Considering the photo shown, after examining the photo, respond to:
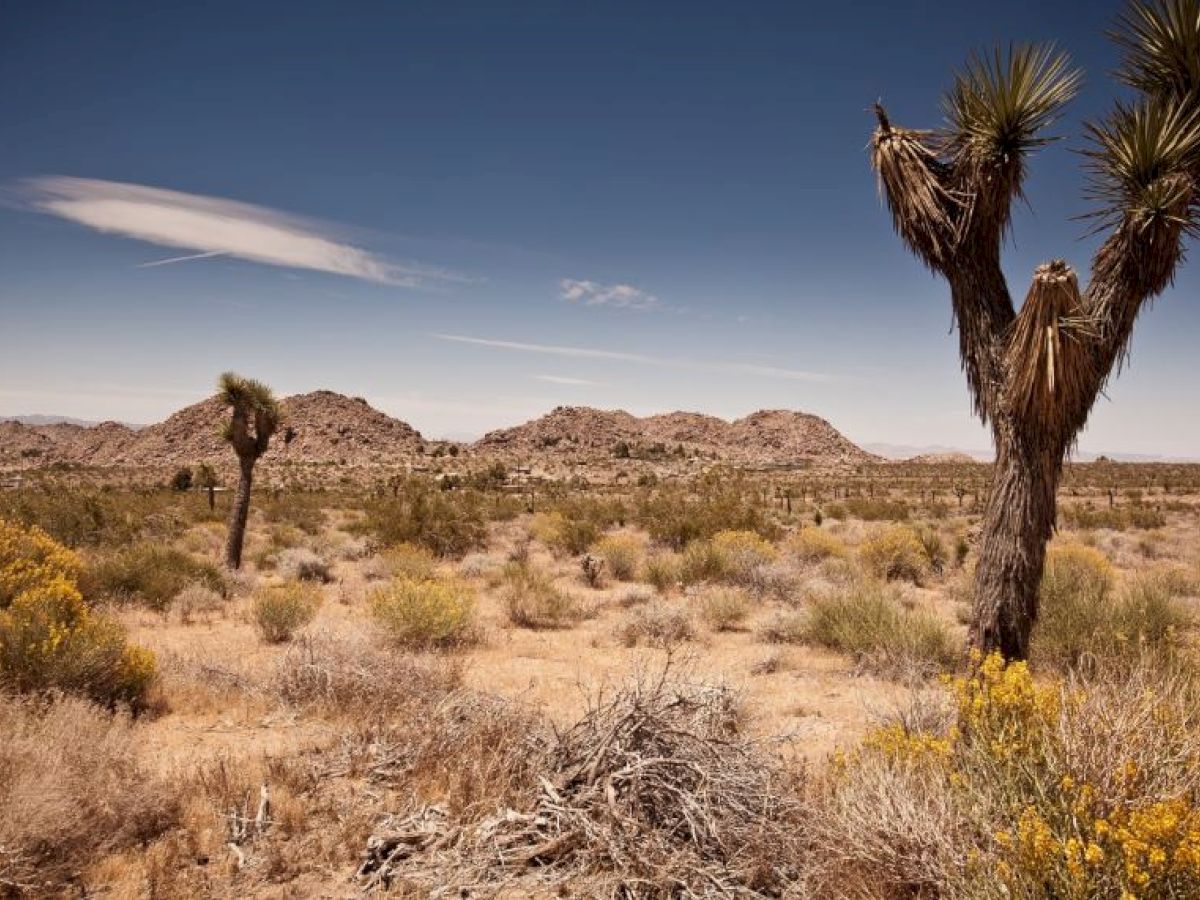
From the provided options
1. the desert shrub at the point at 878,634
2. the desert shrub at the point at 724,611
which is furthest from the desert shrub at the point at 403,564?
the desert shrub at the point at 878,634

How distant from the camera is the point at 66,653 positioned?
6.20 m

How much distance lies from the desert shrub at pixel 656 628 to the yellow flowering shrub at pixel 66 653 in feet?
20.5

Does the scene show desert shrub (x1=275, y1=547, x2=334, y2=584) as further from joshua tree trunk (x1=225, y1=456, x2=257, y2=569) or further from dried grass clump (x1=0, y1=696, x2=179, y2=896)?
dried grass clump (x1=0, y1=696, x2=179, y2=896)

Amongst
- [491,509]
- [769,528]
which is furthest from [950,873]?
[491,509]

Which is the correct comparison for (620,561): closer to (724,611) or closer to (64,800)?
(724,611)

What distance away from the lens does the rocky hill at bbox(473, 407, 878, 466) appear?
98.6 metres

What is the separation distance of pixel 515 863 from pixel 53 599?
6065 mm

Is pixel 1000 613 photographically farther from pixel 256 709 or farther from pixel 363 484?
pixel 363 484

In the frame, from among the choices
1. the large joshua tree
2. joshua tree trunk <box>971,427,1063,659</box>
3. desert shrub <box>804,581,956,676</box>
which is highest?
the large joshua tree

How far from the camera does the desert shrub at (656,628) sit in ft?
33.6

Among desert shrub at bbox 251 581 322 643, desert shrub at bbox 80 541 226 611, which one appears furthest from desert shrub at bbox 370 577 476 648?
desert shrub at bbox 80 541 226 611

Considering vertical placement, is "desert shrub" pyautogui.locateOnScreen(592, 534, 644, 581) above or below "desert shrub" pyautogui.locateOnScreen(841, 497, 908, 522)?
below

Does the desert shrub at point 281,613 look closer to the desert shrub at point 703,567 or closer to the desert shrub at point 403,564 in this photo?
the desert shrub at point 403,564

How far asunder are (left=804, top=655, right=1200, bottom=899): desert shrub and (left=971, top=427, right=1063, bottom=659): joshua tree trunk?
56.7 inches
